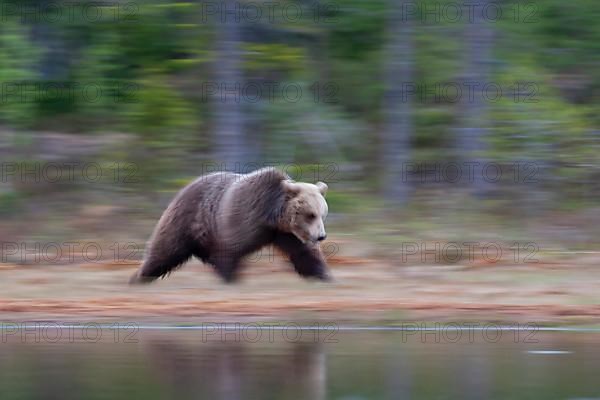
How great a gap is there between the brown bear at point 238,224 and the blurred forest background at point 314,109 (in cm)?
432

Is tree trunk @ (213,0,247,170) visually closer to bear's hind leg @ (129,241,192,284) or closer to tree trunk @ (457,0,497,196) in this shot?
tree trunk @ (457,0,497,196)

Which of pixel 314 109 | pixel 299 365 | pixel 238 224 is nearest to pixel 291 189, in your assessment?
pixel 238 224

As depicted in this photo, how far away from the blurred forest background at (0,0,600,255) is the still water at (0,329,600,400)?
26.7 ft

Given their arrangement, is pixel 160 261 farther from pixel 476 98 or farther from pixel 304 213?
pixel 476 98

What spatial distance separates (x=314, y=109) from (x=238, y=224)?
8.43m

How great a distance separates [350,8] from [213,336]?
12.5 meters

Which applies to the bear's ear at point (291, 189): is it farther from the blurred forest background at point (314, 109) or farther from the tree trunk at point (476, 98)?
the tree trunk at point (476, 98)

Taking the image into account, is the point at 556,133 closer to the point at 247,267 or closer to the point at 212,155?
the point at 212,155

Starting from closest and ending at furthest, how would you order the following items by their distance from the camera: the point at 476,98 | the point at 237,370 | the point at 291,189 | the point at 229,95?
1. the point at 237,370
2. the point at 291,189
3. the point at 229,95
4. the point at 476,98

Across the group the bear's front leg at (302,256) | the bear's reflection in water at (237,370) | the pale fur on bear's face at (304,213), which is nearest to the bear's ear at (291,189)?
the pale fur on bear's face at (304,213)

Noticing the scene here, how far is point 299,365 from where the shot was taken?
8.32 meters

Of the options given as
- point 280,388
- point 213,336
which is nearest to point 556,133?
point 213,336

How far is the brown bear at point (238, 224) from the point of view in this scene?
43.2ft

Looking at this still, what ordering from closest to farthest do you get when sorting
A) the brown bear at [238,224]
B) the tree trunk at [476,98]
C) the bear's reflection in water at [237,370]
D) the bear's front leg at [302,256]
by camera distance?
the bear's reflection in water at [237,370]
the brown bear at [238,224]
the bear's front leg at [302,256]
the tree trunk at [476,98]
